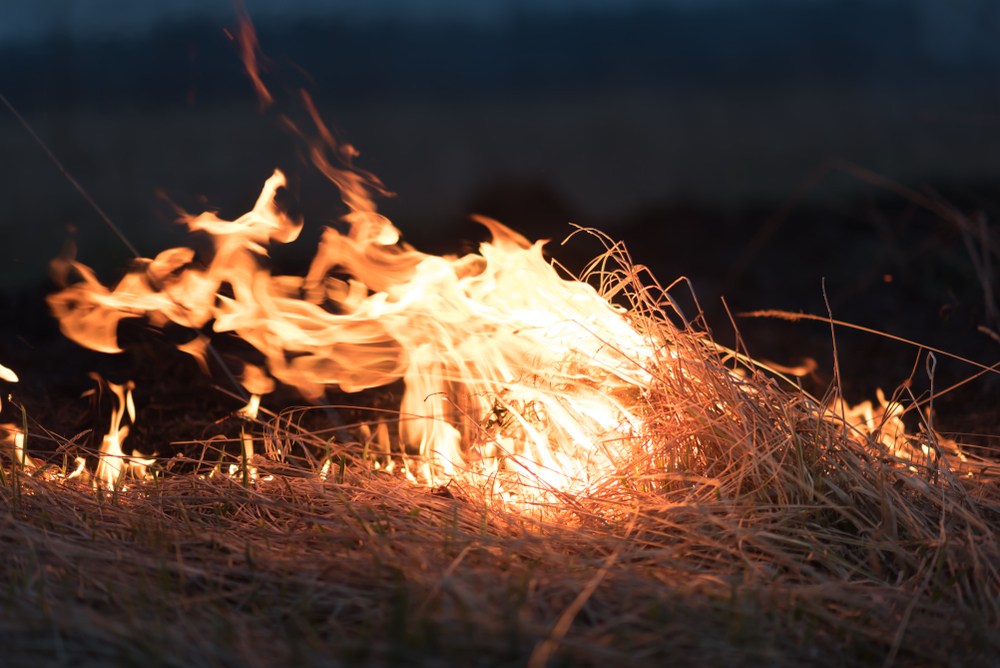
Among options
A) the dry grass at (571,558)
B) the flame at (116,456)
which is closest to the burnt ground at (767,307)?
the flame at (116,456)

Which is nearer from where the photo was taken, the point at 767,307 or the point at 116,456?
the point at 116,456

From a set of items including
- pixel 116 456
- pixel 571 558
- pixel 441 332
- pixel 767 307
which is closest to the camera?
pixel 571 558

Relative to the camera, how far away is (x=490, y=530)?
2.40 metres

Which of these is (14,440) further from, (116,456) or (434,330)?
(434,330)

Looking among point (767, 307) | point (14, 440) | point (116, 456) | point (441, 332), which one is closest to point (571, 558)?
point (441, 332)

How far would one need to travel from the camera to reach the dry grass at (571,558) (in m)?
1.74

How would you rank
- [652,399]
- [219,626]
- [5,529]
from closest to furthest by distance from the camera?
1. [219,626]
2. [5,529]
3. [652,399]

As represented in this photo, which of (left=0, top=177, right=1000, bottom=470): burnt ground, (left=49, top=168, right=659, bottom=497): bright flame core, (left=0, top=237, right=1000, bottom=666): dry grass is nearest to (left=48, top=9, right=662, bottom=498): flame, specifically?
(left=49, top=168, right=659, bottom=497): bright flame core

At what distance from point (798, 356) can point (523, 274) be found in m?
2.75

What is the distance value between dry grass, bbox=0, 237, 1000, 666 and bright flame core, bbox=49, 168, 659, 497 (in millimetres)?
127

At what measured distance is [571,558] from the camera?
2.15 meters

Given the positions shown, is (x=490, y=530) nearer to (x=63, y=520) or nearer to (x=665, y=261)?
(x=63, y=520)

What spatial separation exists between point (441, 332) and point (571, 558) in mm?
1034

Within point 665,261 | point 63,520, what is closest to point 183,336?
point 63,520
